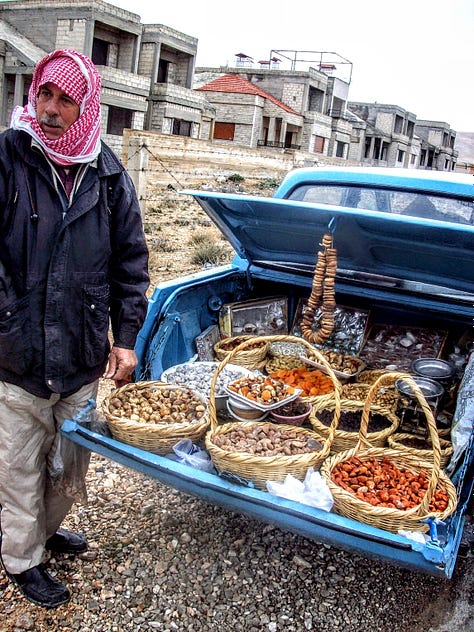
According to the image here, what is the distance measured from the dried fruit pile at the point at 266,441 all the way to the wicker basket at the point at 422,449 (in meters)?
0.50

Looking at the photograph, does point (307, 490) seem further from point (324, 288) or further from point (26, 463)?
point (324, 288)

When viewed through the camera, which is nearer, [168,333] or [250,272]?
[168,333]

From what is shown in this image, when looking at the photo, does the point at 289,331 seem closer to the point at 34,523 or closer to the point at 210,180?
the point at 34,523

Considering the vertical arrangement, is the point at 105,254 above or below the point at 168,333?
above

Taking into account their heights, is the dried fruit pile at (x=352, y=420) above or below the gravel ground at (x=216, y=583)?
above

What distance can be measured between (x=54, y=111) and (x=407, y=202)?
2.66m

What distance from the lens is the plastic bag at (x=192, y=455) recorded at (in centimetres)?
296

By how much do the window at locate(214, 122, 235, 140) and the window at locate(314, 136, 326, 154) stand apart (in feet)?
26.0

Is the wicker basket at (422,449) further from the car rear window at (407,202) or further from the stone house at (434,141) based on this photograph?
the stone house at (434,141)

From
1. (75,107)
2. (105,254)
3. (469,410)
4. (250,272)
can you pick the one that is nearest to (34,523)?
(105,254)

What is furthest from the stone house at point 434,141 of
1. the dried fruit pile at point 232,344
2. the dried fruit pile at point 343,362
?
the dried fruit pile at point 232,344

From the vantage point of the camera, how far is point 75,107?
2523 mm

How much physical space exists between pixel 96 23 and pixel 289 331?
88.5 feet

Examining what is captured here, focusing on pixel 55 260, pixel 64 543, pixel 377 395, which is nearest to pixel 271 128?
pixel 377 395
